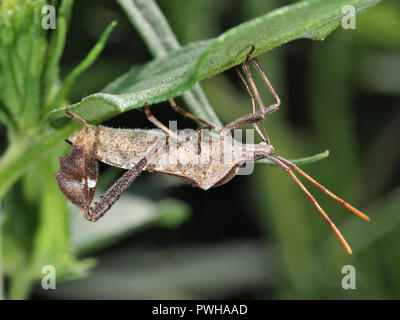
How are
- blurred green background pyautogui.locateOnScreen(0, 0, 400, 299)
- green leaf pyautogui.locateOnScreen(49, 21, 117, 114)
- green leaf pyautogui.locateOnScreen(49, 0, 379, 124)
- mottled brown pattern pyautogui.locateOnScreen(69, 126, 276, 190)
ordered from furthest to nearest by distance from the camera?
blurred green background pyautogui.locateOnScreen(0, 0, 400, 299)
mottled brown pattern pyautogui.locateOnScreen(69, 126, 276, 190)
green leaf pyautogui.locateOnScreen(49, 21, 117, 114)
green leaf pyautogui.locateOnScreen(49, 0, 379, 124)

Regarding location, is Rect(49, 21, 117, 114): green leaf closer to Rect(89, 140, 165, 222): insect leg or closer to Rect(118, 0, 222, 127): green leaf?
Rect(118, 0, 222, 127): green leaf

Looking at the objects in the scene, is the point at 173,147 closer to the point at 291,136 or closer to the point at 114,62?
the point at 114,62

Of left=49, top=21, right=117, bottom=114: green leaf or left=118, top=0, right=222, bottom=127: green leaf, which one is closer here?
left=49, top=21, right=117, bottom=114: green leaf

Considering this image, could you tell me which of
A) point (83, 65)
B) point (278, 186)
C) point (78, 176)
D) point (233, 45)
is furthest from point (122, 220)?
point (233, 45)

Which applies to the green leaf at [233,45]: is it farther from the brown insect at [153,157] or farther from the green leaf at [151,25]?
the green leaf at [151,25]

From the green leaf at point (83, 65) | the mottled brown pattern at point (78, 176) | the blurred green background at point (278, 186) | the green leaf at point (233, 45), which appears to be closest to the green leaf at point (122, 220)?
the blurred green background at point (278, 186)

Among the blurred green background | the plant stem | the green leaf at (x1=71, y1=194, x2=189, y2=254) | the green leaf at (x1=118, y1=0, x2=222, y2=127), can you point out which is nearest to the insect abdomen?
the plant stem

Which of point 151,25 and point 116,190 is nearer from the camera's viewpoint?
point 116,190

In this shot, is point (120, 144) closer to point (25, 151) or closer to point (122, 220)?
point (25, 151)
